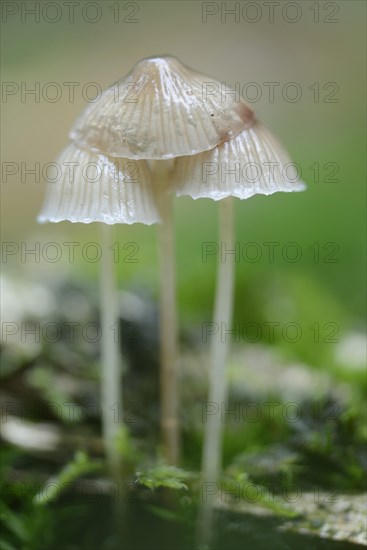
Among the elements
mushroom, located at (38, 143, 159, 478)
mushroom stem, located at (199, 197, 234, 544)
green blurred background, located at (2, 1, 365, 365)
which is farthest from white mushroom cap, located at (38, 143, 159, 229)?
green blurred background, located at (2, 1, 365, 365)

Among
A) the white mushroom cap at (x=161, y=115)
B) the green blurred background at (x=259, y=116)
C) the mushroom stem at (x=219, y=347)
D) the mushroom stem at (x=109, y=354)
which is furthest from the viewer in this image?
the green blurred background at (x=259, y=116)

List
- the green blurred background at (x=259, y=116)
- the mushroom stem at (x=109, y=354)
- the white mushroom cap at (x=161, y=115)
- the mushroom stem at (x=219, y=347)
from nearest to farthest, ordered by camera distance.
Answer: the white mushroom cap at (x=161, y=115)
the mushroom stem at (x=219, y=347)
the mushroom stem at (x=109, y=354)
the green blurred background at (x=259, y=116)

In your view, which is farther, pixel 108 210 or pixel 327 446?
pixel 327 446

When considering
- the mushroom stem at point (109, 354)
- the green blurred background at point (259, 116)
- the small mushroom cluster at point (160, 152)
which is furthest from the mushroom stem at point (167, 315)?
the green blurred background at point (259, 116)

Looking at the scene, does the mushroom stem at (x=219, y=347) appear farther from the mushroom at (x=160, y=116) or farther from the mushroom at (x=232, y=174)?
the mushroom at (x=160, y=116)

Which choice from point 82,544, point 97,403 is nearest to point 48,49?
point 97,403

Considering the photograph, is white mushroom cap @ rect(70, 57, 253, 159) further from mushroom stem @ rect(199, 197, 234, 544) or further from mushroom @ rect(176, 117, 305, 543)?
mushroom stem @ rect(199, 197, 234, 544)

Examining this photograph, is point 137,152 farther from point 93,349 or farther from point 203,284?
point 203,284

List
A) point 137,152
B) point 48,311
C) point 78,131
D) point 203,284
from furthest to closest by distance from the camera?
point 203,284 → point 48,311 → point 78,131 → point 137,152

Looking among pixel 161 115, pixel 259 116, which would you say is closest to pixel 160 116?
pixel 161 115
